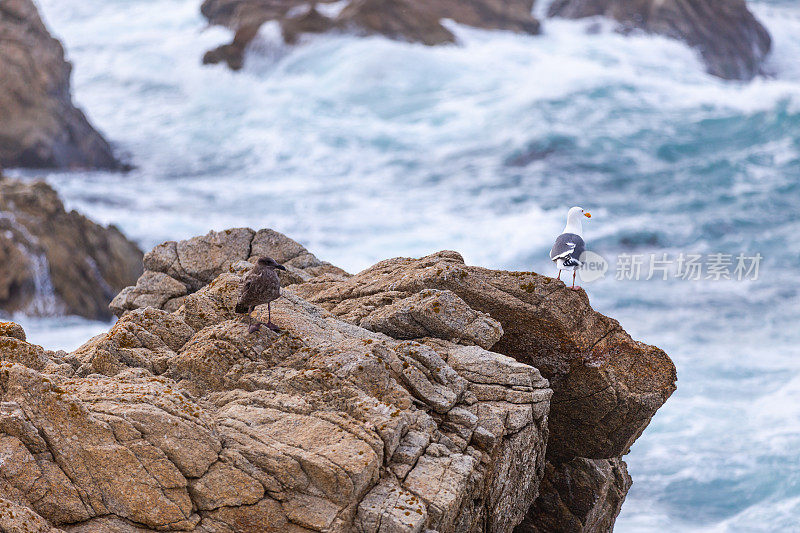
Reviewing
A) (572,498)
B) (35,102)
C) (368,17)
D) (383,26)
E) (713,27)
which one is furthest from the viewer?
(713,27)

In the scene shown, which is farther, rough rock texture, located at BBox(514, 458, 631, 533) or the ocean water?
Answer: the ocean water

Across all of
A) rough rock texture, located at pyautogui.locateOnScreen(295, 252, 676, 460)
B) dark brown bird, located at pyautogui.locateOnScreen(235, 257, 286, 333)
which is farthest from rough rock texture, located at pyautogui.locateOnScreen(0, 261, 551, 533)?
rough rock texture, located at pyautogui.locateOnScreen(295, 252, 676, 460)

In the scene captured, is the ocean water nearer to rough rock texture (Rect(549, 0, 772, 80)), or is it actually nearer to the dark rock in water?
rough rock texture (Rect(549, 0, 772, 80))

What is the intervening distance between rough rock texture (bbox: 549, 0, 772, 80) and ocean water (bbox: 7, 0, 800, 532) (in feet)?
5.41

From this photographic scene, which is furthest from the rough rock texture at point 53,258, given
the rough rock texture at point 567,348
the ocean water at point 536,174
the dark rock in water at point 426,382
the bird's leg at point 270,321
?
the bird's leg at point 270,321

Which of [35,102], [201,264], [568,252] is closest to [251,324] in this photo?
[568,252]

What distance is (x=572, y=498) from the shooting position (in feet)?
46.0

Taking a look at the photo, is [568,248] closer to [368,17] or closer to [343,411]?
[343,411]

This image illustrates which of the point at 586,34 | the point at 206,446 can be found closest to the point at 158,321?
the point at 206,446

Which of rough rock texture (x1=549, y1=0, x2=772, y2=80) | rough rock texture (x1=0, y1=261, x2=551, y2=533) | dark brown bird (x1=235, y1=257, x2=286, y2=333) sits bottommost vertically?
rough rock texture (x1=0, y1=261, x2=551, y2=533)

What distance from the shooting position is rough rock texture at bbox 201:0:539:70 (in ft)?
217

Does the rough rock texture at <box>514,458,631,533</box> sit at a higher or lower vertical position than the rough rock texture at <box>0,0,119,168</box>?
lower

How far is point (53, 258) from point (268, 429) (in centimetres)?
2396

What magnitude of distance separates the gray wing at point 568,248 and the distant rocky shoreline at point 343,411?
52 centimetres
